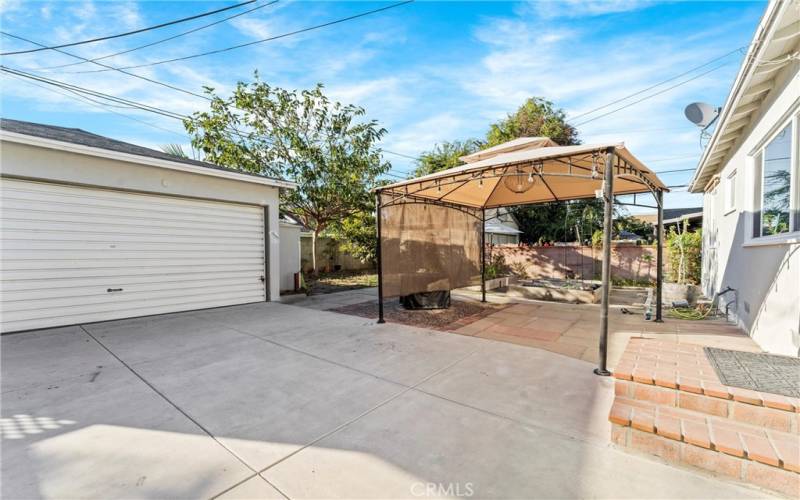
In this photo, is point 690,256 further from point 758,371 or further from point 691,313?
point 758,371

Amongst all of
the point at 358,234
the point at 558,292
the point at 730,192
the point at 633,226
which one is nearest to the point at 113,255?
the point at 358,234

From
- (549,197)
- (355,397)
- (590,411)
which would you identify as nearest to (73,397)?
(355,397)

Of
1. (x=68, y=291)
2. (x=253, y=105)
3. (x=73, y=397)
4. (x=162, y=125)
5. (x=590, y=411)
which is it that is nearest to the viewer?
(x=590, y=411)

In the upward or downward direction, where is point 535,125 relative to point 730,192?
upward

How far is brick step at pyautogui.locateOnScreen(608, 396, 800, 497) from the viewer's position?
1699mm

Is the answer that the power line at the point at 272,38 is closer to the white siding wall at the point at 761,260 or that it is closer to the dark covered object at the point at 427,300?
the dark covered object at the point at 427,300

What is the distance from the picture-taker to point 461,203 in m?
7.51

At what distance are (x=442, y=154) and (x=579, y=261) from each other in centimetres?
877

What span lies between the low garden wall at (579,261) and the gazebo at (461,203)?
4.12 meters

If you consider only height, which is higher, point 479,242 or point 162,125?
point 162,125

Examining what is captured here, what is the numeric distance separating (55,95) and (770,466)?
14.2 m

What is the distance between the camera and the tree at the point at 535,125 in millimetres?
15695

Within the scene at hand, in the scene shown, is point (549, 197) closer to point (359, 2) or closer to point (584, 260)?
point (584, 260)

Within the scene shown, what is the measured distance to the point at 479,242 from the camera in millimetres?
8336
